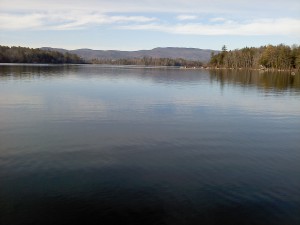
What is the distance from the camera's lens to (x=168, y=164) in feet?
68.6

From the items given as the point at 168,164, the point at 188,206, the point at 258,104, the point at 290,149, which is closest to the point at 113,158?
the point at 168,164

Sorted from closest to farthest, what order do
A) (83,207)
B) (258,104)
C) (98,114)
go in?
(83,207) → (98,114) → (258,104)

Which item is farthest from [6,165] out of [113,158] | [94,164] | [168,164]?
[168,164]

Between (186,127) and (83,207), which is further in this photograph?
(186,127)

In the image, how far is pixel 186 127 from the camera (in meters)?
31.2

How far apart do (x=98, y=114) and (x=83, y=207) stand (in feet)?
73.3

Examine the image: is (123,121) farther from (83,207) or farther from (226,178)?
(83,207)

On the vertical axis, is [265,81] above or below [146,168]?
above

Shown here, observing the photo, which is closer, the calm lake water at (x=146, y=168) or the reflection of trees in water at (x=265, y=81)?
the calm lake water at (x=146, y=168)

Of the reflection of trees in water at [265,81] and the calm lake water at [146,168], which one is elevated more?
the reflection of trees in water at [265,81]

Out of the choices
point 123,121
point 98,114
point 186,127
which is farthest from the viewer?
point 98,114

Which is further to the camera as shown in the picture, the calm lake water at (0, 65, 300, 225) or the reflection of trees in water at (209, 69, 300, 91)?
the reflection of trees in water at (209, 69, 300, 91)

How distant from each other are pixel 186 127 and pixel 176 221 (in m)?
17.6

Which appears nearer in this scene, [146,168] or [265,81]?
[146,168]
